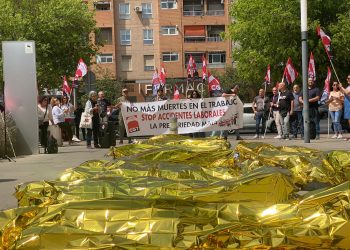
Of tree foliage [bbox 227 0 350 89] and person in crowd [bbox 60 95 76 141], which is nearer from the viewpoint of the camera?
person in crowd [bbox 60 95 76 141]

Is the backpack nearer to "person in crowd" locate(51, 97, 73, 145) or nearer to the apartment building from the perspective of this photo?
"person in crowd" locate(51, 97, 73, 145)

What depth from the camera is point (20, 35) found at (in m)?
35.0

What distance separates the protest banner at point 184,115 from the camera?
1666 centimetres

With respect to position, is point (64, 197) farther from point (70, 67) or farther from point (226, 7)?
point (226, 7)

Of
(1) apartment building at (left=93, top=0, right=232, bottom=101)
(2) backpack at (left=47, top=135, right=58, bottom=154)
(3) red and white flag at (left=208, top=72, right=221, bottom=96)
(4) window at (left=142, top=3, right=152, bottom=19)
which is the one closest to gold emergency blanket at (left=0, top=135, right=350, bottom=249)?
(2) backpack at (left=47, top=135, right=58, bottom=154)

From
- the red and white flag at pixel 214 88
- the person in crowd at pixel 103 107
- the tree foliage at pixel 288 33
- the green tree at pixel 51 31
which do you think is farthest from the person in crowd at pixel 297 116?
the green tree at pixel 51 31

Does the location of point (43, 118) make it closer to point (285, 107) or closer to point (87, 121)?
point (87, 121)

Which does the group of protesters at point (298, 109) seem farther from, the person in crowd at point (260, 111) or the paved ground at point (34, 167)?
the paved ground at point (34, 167)

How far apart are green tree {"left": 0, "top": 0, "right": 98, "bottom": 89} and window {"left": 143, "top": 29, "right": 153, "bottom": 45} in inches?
1121

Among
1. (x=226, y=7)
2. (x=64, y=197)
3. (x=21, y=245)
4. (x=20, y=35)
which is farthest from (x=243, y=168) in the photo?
(x=226, y=7)

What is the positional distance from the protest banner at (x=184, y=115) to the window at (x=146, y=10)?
52.4m

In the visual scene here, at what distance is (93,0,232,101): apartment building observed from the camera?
6638 cm

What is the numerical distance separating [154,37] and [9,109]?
53436mm

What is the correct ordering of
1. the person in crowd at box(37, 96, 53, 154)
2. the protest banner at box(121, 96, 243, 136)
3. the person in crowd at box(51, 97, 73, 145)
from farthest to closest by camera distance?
the person in crowd at box(51, 97, 73, 145) < the protest banner at box(121, 96, 243, 136) < the person in crowd at box(37, 96, 53, 154)
